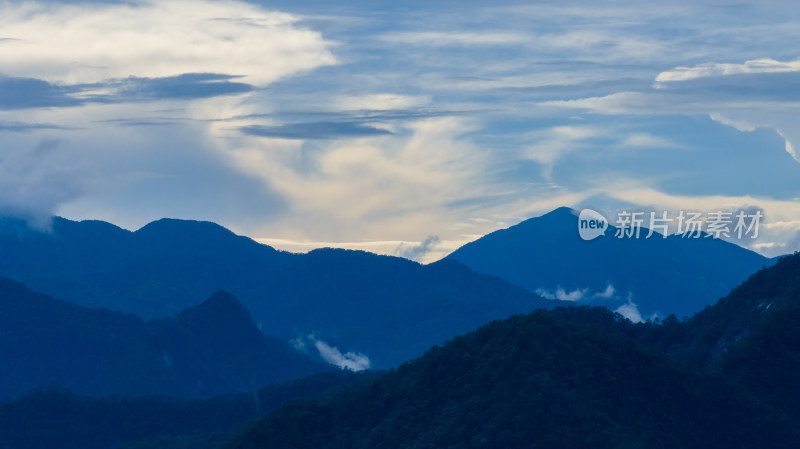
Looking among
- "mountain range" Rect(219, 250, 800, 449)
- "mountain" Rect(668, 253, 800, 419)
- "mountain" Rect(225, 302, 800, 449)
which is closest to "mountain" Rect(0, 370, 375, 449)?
"mountain" Rect(668, 253, 800, 419)

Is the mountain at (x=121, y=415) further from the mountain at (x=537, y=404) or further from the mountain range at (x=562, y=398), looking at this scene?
the mountain range at (x=562, y=398)

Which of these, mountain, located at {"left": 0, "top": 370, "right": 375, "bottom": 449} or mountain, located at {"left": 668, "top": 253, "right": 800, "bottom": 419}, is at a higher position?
mountain, located at {"left": 668, "top": 253, "right": 800, "bottom": 419}

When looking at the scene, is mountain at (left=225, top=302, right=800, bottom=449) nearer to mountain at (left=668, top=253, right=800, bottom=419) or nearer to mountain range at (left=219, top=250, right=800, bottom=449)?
mountain range at (left=219, top=250, right=800, bottom=449)

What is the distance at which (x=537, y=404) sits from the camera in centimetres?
8288

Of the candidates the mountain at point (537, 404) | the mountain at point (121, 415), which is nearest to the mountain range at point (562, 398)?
the mountain at point (537, 404)

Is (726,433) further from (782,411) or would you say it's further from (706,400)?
(782,411)

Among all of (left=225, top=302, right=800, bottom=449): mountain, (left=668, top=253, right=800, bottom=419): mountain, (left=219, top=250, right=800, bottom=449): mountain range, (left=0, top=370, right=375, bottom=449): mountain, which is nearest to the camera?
(left=225, top=302, right=800, bottom=449): mountain

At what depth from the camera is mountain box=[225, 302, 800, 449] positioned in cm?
8175

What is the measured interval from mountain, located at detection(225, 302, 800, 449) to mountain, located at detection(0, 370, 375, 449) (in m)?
57.5

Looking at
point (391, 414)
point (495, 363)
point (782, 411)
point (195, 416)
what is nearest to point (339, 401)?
point (391, 414)

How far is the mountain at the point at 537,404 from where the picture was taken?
268 ft

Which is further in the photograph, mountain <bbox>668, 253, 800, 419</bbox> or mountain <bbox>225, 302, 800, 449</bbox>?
mountain <bbox>668, 253, 800, 419</bbox>

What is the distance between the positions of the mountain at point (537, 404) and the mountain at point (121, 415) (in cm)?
5754

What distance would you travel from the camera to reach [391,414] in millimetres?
94250
